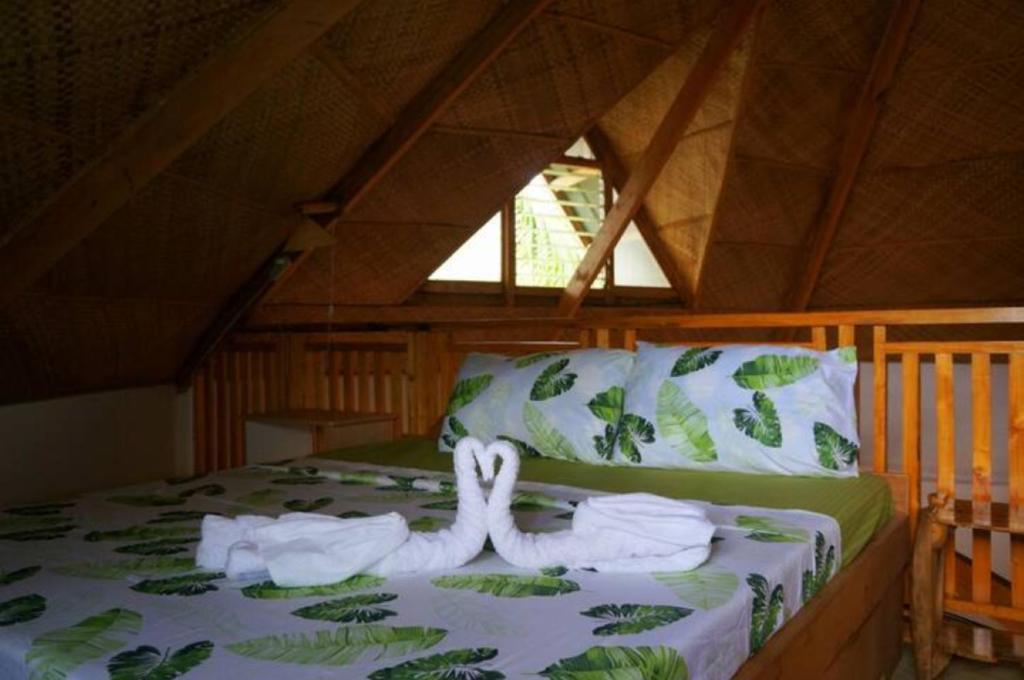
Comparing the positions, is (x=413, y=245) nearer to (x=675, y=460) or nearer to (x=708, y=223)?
(x=708, y=223)

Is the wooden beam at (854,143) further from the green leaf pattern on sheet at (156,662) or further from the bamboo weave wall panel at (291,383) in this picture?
the green leaf pattern on sheet at (156,662)

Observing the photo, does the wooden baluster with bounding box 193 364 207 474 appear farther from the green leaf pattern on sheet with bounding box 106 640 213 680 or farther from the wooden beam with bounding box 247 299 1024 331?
the green leaf pattern on sheet with bounding box 106 640 213 680

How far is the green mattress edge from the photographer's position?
178 cm

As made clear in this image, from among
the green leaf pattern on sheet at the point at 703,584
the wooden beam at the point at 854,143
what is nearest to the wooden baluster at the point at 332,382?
the green leaf pattern on sheet at the point at 703,584

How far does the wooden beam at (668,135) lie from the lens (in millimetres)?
3729

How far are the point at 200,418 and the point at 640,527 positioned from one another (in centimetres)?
319

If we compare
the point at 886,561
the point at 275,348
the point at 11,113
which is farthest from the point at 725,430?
the point at 275,348

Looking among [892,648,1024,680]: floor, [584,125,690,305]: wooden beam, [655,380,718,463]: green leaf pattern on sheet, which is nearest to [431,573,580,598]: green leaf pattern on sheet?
[655,380,718,463]: green leaf pattern on sheet

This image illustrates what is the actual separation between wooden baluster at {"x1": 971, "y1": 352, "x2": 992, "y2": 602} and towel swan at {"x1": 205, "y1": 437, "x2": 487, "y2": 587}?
1.53 m

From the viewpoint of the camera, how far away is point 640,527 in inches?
53.8

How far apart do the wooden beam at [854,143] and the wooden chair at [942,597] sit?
271 centimetres

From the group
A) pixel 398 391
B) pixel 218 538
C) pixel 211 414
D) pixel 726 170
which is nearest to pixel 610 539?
pixel 218 538

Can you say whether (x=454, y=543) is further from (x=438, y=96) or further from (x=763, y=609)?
(x=438, y=96)

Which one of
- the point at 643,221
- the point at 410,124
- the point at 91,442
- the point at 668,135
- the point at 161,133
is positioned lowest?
the point at 91,442
